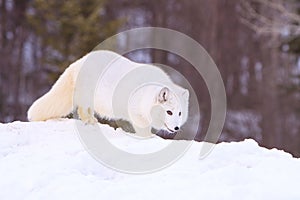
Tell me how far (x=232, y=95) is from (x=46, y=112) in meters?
15.0

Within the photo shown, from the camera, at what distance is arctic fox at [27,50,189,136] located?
4.92 meters

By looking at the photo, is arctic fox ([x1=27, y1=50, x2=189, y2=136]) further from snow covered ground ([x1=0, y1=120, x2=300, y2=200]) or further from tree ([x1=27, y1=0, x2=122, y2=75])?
tree ([x1=27, y1=0, x2=122, y2=75])

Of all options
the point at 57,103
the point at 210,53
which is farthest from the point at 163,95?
the point at 210,53

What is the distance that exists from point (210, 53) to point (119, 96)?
49.8 feet

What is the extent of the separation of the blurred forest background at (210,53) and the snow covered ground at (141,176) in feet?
36.6

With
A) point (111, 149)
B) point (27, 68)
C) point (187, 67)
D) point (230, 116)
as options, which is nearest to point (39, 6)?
point (27, 68)

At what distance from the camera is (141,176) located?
12.2 ft

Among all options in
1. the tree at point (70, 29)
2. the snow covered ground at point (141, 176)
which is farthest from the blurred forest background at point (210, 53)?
the snow covered ground at point (141, 176)

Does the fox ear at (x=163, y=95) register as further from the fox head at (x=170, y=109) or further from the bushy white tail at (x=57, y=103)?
the bushy white tail at (x=57, y=103)

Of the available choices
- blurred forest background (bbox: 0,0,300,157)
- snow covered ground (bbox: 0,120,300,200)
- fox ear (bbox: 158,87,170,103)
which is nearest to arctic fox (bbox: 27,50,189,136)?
fox ear (bbox: 158,87,170,103)

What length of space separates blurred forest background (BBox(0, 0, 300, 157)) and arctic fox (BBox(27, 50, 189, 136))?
9817 mm

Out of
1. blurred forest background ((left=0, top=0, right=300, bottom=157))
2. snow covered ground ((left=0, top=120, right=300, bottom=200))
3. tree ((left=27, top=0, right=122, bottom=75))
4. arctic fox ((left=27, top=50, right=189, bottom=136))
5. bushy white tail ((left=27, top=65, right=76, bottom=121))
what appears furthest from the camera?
blurred forest background ((left=0, top=0, right=300, bottom=157))

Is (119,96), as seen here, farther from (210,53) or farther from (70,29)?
(210,53)

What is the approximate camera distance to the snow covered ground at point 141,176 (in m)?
3.38
